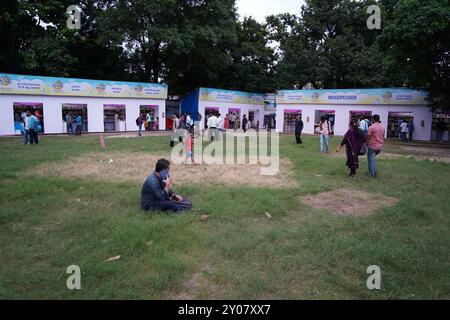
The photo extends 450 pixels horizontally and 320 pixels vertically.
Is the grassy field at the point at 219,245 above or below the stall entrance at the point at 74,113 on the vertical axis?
below

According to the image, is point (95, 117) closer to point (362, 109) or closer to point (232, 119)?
point (232, 119)

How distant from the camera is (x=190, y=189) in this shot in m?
8.33

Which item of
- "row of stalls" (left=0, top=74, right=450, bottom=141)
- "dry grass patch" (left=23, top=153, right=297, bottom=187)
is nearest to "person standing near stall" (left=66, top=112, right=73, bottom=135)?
"row of stalls" (left=0, top=74, right=450, bottom=141)

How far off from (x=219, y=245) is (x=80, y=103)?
83.8ft

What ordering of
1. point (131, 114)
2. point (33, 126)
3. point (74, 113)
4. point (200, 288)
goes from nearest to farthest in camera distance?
1. point (200, 288)
2. point (33, 126)
3. point (74, 113)
4. point (131, 114)

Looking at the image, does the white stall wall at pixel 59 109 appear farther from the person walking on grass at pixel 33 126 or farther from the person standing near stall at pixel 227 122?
the person walking on grass at pixel 33 126

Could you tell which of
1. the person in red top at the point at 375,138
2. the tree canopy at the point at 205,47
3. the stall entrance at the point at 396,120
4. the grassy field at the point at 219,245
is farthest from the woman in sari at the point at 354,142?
the stall entrance at the point at 396,120

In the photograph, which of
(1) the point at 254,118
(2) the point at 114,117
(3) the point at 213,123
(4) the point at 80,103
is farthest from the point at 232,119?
(3) the point at 213,123

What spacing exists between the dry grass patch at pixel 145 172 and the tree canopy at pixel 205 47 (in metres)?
13.6

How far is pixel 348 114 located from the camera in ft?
99.1

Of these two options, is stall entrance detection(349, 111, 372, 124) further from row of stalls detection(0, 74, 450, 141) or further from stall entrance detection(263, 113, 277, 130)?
stall entrance detection(263, 113, 277, 130)

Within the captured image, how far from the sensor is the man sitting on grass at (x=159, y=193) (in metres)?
6.34
